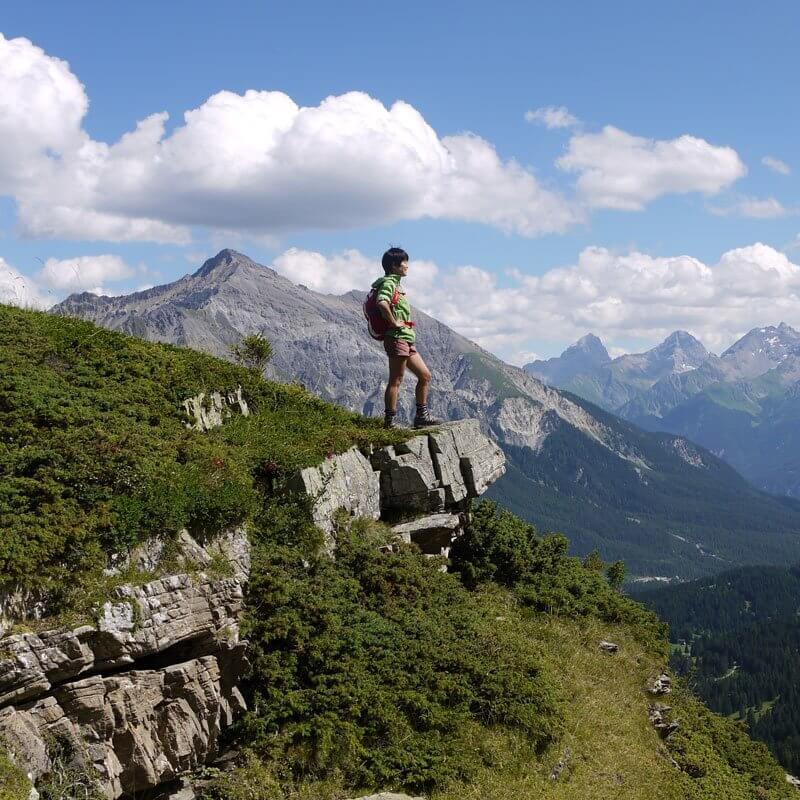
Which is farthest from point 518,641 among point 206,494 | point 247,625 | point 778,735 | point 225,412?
point 778,735

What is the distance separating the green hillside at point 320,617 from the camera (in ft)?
36.7

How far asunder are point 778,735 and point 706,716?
14251cm

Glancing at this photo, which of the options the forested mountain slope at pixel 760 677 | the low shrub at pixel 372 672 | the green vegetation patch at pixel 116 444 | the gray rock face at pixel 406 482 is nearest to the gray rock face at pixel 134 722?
the low shrub at pixel 372 672

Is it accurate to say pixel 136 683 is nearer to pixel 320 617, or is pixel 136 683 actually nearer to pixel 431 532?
pixel 320 617

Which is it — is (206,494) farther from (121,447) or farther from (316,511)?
(316,511)

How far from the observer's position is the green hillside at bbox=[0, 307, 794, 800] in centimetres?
1120

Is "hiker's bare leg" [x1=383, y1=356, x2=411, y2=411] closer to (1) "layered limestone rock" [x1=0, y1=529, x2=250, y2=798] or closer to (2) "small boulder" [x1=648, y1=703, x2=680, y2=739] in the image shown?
(1) "layered limestone rock" [x1=0, y1=529, x2=250, y2=798]

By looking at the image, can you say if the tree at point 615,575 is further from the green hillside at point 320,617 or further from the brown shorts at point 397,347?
the brown shorts at point 397,347

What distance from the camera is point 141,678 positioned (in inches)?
438

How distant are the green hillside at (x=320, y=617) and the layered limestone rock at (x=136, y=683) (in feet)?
1.49

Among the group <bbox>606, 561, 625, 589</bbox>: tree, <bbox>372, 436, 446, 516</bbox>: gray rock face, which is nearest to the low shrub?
<bbox>372, 436, 446, 516</bbox>: gray rock face

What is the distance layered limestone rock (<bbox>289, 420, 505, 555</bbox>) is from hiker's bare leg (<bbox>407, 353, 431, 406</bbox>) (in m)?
1.12

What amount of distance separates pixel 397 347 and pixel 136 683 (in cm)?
1129

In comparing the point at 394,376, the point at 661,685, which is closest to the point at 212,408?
the point at 394,376
